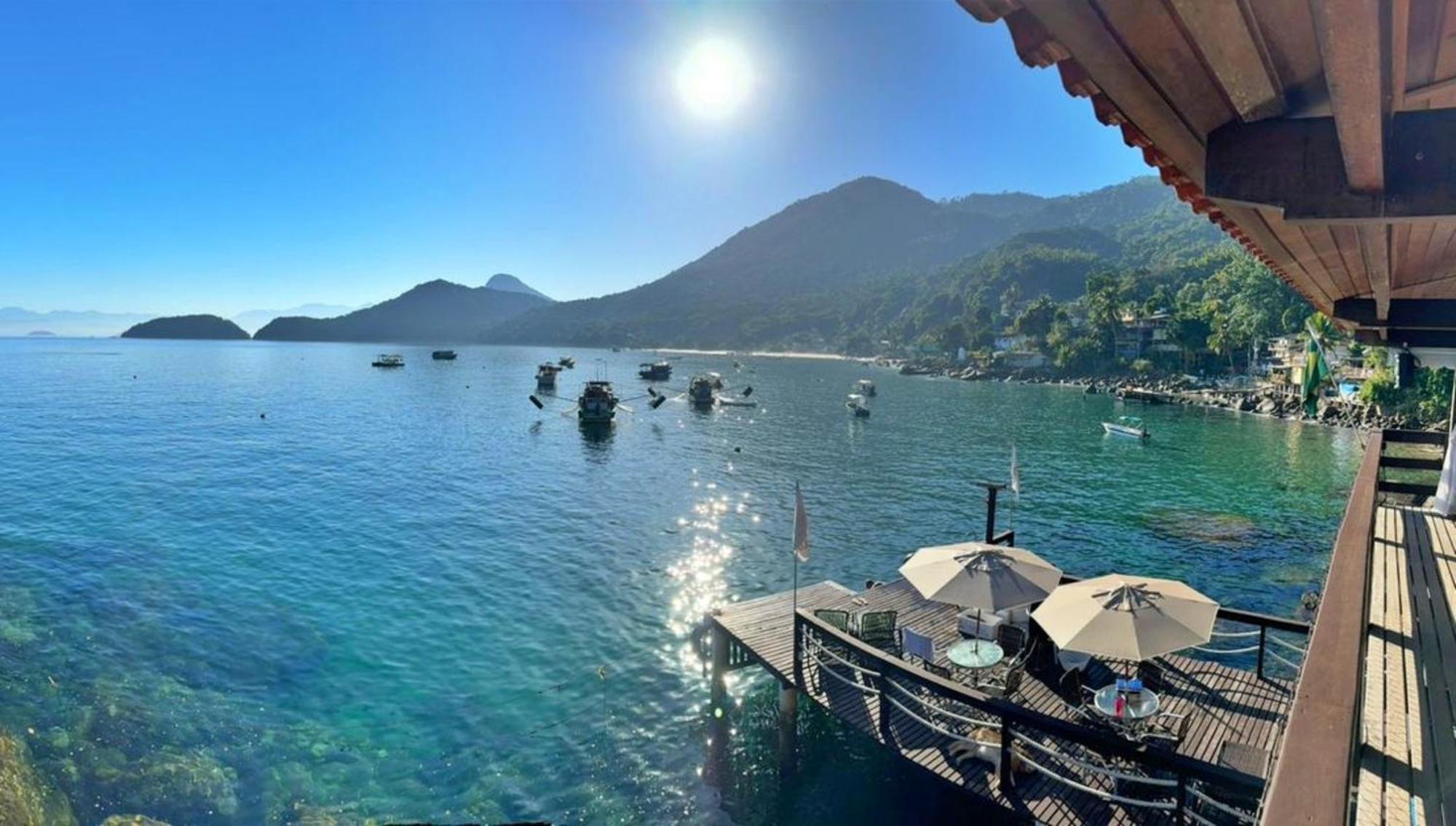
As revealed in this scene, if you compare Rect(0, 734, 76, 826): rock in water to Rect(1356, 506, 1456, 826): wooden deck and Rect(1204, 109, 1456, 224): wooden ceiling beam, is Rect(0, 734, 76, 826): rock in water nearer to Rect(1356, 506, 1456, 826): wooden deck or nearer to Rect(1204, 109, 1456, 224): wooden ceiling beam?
Rect(1356, 506, 1456, 826): wooden deck

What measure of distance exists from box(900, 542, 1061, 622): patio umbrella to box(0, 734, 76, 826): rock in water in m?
14.9

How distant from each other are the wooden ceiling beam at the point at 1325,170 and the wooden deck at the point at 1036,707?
301 inches

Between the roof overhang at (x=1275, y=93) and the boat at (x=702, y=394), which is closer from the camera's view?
the roof overhang at (x=1275, y=93)

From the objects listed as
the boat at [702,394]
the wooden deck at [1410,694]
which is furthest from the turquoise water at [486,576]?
the boat at [702,394]

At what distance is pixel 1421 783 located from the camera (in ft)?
15.6

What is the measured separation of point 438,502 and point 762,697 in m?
23.9

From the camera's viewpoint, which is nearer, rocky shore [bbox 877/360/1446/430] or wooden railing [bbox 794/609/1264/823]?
wooden railing [bbox 794/609/1264/823]

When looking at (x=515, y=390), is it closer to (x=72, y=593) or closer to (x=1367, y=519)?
(x=72, y=593)

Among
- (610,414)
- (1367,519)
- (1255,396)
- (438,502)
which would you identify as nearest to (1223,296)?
(1255,396)

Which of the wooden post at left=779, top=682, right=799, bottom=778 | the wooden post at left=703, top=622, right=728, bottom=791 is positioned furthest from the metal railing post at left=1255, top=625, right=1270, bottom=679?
the wooden post at left=703, top=622, right=728, bottom=791

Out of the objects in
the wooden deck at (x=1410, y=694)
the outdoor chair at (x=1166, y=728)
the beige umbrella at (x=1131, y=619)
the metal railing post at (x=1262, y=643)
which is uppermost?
the wooden deck at (x=1410, y=694)

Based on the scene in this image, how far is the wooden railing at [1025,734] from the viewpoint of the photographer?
22.9 ft

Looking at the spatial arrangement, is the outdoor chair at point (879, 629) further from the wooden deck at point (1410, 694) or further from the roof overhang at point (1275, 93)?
the roof overhang at point (1275, 93)

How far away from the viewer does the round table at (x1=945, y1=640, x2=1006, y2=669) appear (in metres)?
12.2
